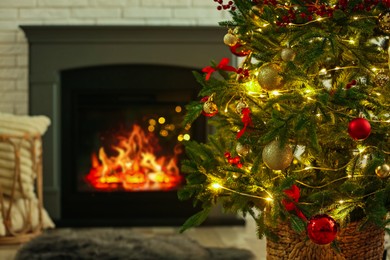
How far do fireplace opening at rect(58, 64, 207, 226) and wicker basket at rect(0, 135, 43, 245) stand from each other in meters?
0.35

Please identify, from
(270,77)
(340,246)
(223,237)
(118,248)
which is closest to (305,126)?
(270,77)

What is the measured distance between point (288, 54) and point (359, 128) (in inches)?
12.0

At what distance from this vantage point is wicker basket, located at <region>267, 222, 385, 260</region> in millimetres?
2160

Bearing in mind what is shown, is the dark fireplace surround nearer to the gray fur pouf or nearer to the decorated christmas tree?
the gray fur pouf

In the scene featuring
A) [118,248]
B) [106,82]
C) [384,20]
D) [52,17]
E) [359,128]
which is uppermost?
[52,17]

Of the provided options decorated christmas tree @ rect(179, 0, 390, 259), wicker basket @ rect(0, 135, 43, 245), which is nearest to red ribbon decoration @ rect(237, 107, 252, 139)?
decorated christmas tree @ rect(179, 0, 390, 259)

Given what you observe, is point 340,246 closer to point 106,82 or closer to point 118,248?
point 118,248

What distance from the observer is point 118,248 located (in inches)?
131

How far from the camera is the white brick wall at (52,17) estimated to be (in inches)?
158

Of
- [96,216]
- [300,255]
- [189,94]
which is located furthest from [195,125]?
Answer: [300,255]

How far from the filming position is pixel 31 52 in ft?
13.0

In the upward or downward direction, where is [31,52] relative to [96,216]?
upward

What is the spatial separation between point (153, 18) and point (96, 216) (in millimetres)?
1153

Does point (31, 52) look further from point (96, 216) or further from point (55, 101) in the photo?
point (96, 216)
